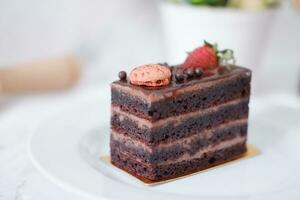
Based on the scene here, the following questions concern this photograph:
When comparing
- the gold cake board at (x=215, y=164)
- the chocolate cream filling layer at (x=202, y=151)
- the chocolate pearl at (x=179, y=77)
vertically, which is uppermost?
the chocolate pearl at (x=179, y=77)

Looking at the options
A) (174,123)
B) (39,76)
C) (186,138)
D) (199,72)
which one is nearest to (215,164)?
(186,138)

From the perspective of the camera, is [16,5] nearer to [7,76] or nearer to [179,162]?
[7,76]

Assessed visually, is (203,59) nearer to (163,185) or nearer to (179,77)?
(179,77)

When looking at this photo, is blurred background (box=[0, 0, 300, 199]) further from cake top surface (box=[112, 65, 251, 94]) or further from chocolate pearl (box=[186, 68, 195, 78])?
chocolate pearl (box=[186, 68, 195, 78])

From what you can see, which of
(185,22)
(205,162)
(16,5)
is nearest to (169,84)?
(205,162)

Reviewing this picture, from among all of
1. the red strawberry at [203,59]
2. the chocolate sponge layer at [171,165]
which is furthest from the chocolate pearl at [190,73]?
the chocolate sponge layer at [171,165]

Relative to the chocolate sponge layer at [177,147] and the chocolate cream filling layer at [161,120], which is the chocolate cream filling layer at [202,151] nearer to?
the chocolate sponge layer at [177,147]
